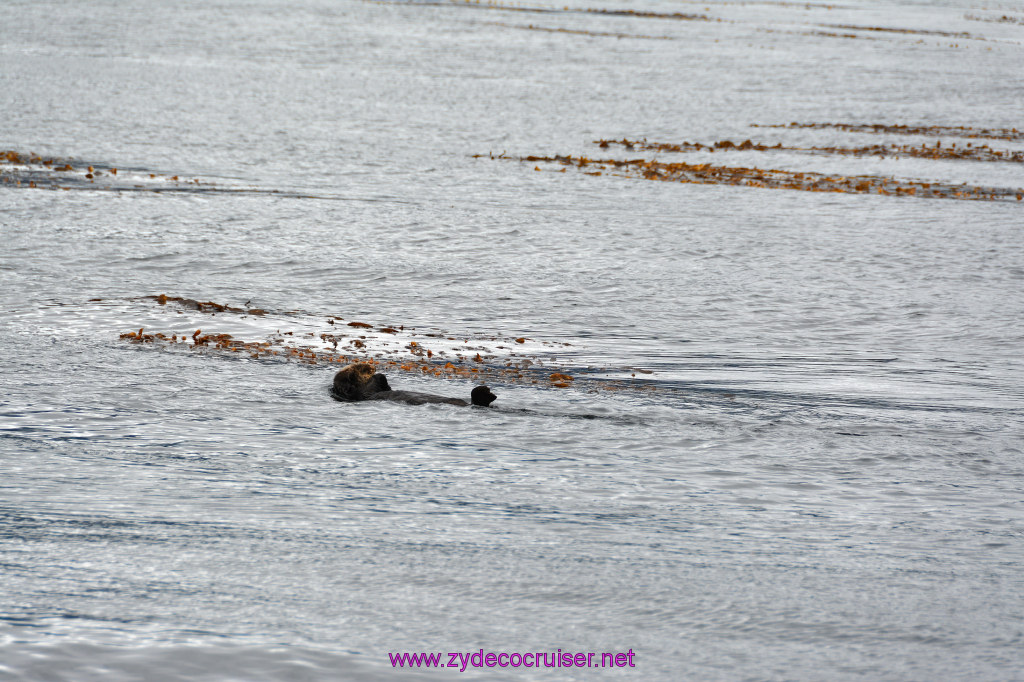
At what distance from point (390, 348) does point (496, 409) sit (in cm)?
Answer: 188

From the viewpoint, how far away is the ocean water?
5547mm

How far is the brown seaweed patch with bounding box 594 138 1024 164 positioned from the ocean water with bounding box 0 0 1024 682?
10.7 inches

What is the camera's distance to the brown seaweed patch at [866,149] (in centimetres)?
2111

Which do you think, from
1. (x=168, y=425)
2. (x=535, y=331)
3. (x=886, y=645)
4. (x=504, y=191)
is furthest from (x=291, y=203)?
(x=886, y=645)

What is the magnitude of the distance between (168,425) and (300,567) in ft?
7.89

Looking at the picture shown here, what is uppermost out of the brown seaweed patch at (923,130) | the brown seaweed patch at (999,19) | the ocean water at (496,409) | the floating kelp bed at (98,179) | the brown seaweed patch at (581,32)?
the brown seaweed patch at (999,19)

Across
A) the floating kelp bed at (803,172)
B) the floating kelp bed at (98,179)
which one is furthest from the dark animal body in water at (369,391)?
the floating kelp bed at (803,172)

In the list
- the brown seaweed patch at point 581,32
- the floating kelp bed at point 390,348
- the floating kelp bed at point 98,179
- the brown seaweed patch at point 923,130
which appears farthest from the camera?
the brown seaweed patch at point 581,32

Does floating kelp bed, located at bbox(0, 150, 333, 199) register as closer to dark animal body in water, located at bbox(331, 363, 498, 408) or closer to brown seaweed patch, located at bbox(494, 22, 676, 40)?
dark animal body in water, located at bbox(331, 363, 498, 408)

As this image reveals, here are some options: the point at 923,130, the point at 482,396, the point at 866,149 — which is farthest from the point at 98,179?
the point at 923,130

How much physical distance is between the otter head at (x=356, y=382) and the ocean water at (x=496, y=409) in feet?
0.37

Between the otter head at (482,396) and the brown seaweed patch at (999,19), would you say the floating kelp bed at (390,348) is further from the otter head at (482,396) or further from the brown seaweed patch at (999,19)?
the brown seaweed patch at (999,19)

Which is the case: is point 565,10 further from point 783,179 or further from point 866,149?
point 783,179

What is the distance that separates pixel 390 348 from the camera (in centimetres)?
984
